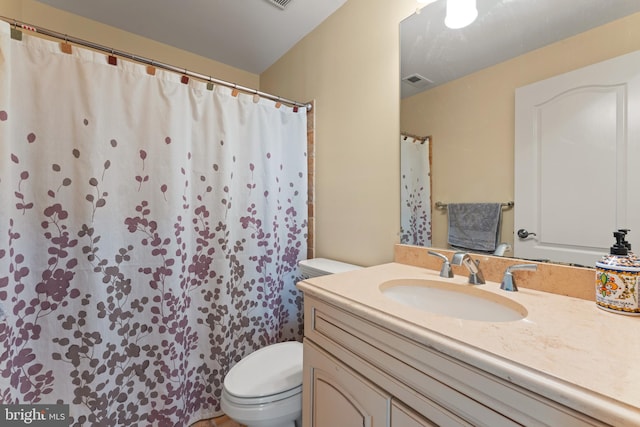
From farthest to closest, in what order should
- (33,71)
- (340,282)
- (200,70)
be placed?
(200,70) < (33,71) < (340,282)

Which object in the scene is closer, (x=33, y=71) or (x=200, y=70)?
(x=33, y=71)

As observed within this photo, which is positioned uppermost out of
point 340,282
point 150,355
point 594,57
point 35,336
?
point 594,57

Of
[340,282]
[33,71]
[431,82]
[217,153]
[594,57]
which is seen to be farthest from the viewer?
[217,153]

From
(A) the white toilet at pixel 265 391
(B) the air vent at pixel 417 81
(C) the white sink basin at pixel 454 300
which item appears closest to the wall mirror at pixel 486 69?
(B) the air vent at pixel 417 81

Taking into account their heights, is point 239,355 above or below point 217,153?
below

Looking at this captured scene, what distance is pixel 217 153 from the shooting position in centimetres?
145

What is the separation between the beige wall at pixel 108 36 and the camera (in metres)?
1.47

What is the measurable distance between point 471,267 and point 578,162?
1.45ft

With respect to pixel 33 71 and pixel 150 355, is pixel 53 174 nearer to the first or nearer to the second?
pixel 33 71

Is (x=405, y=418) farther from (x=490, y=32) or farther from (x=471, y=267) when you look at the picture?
(x=490, y=32)

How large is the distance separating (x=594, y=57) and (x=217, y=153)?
5.06 feet

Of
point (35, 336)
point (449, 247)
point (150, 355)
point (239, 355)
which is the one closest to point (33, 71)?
point (35, 336)

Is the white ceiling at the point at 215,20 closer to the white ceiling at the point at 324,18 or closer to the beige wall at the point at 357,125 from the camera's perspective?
the white ceiling at the point at 324,18

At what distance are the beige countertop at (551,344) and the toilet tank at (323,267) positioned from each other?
0.58 m
